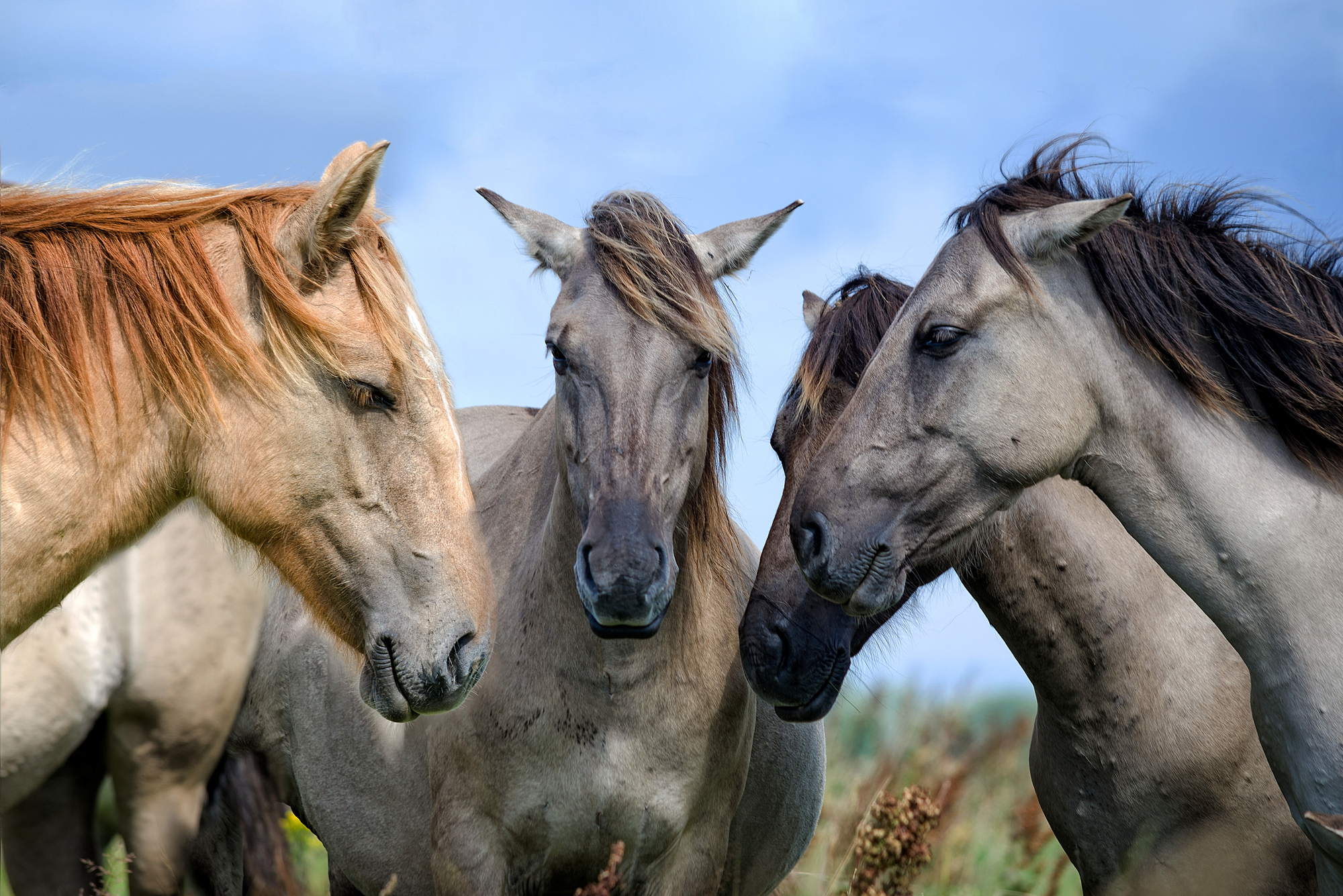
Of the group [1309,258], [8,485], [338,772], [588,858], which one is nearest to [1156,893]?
[588,858]

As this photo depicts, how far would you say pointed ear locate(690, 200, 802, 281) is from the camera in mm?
4098

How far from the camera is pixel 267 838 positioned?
268 cm

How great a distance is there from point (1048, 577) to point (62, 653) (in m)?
4.27

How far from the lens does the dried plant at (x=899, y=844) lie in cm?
331

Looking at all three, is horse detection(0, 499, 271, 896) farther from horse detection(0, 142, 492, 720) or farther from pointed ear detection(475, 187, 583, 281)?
horse detection(0, 142, 492, 720)

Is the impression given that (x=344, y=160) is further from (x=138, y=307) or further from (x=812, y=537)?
(x=812, y=537)

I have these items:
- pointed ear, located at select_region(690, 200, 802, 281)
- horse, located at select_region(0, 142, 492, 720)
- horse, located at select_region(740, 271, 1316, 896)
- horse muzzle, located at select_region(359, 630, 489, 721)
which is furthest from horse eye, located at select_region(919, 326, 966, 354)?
horse muzzle, located at select_region(359, 630, 489, 721)

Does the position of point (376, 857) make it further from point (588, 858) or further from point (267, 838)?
point (267, 838)

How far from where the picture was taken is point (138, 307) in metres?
2.52

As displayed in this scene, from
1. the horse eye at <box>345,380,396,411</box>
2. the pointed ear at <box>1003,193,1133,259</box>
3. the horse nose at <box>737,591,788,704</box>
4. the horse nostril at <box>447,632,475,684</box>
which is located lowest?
the horse nose at <box>737,591,788,704</box>

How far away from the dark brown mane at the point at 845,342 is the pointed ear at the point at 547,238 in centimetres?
106

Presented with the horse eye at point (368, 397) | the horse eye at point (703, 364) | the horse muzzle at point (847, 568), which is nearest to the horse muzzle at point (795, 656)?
the horse muzzle at point (847, 568)

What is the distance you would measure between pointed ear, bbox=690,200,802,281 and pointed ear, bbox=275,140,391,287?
1.65 meters

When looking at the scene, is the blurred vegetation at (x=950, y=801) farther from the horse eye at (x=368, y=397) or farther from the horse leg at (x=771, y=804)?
the horse eye at (x=368, y=397)
